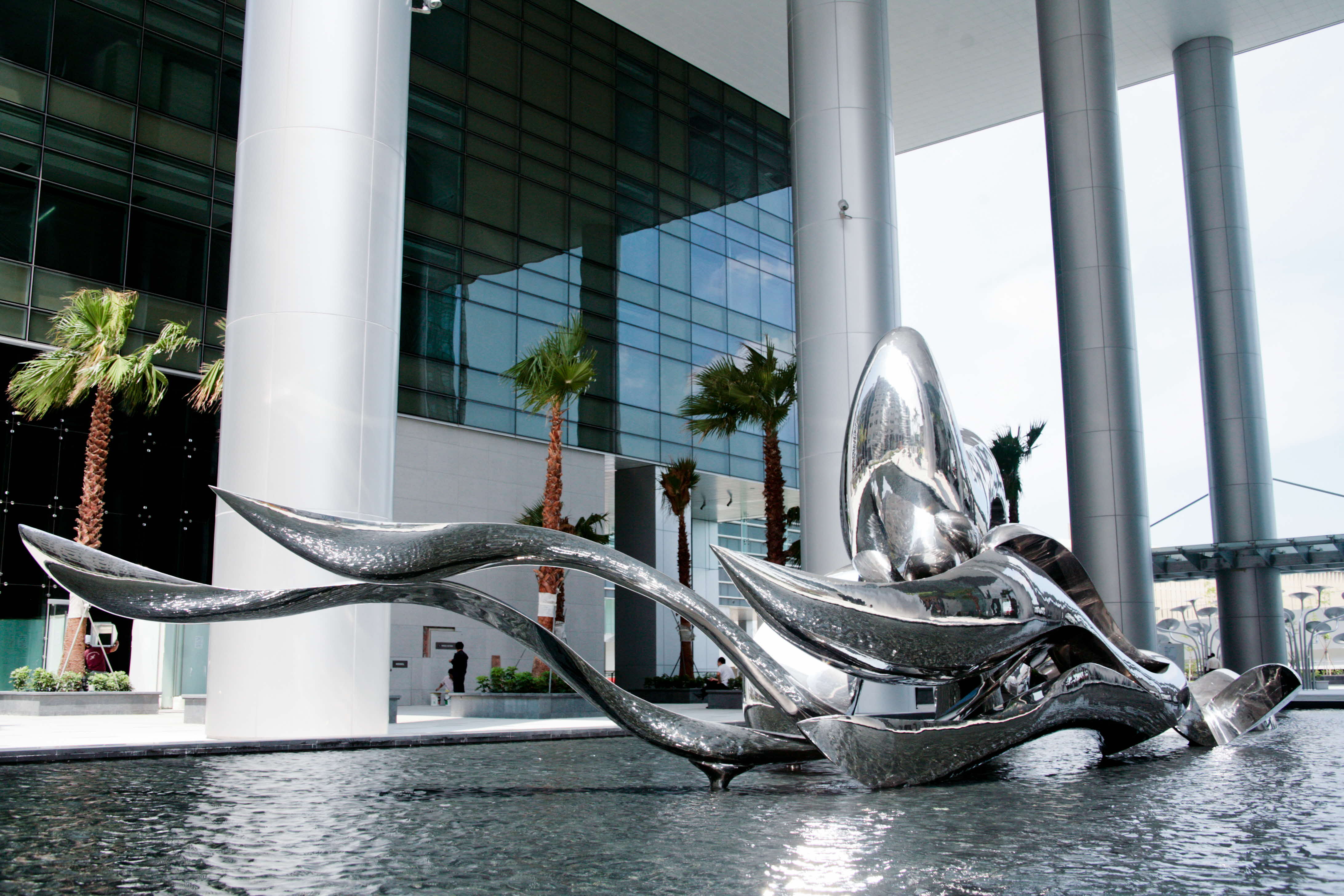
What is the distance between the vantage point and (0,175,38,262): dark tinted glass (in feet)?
69.2

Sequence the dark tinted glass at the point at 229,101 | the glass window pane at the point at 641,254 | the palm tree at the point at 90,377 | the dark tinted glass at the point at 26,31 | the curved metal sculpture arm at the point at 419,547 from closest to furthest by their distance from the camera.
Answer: the curved metal sculpture arm at the point at 419,547 → the palm tree at the point at 90,377 → the dark tinted glass at the point at 26,31 → the dark tinted glass at the point at 229,101 → the glass window pane at the point at 641,254

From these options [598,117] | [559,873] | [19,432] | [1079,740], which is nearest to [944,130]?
[598,117]

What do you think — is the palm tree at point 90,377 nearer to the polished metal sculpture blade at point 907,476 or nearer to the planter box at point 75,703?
the planter box at point 75,703

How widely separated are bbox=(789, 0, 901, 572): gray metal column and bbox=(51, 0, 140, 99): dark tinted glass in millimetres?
14623

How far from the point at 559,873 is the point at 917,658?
2168 millimetres

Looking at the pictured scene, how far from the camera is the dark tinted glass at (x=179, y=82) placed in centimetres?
2345

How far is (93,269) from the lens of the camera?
22.1 m

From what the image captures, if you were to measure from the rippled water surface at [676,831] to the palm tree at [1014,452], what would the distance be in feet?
69.9

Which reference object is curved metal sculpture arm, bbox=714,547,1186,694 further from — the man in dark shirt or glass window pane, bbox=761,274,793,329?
glass window pane, bbox=761,274,793,329

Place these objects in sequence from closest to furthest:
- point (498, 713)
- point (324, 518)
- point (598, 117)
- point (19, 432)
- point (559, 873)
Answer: point (559, 873) → point (324, 518) → point (498, 713) → point (19, 432) → point (598, 117)

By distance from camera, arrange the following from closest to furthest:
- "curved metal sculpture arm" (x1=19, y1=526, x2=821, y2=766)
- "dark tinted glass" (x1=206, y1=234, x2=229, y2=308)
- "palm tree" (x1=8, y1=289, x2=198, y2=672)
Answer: "curved metal sculpture arm" (x1=19, y1=526, x2=821, y2=766) < "palm tree" (x1=8, y1=289, x2=198, y2=672) < "dark tinted glass" (x1=206, y1=234, x2=229, y2=308)

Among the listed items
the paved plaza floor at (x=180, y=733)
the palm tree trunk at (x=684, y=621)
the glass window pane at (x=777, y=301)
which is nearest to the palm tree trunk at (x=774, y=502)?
the palm tree trunk at (x=684, y=621)

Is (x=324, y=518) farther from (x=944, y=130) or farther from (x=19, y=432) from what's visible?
(x=944, y=130)

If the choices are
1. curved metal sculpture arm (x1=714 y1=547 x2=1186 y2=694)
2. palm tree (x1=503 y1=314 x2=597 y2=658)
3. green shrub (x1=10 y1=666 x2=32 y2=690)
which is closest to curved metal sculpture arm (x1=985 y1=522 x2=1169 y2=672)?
curved metal sculpture arm (x1=714 y1=547 x2=1186 y2=694)
